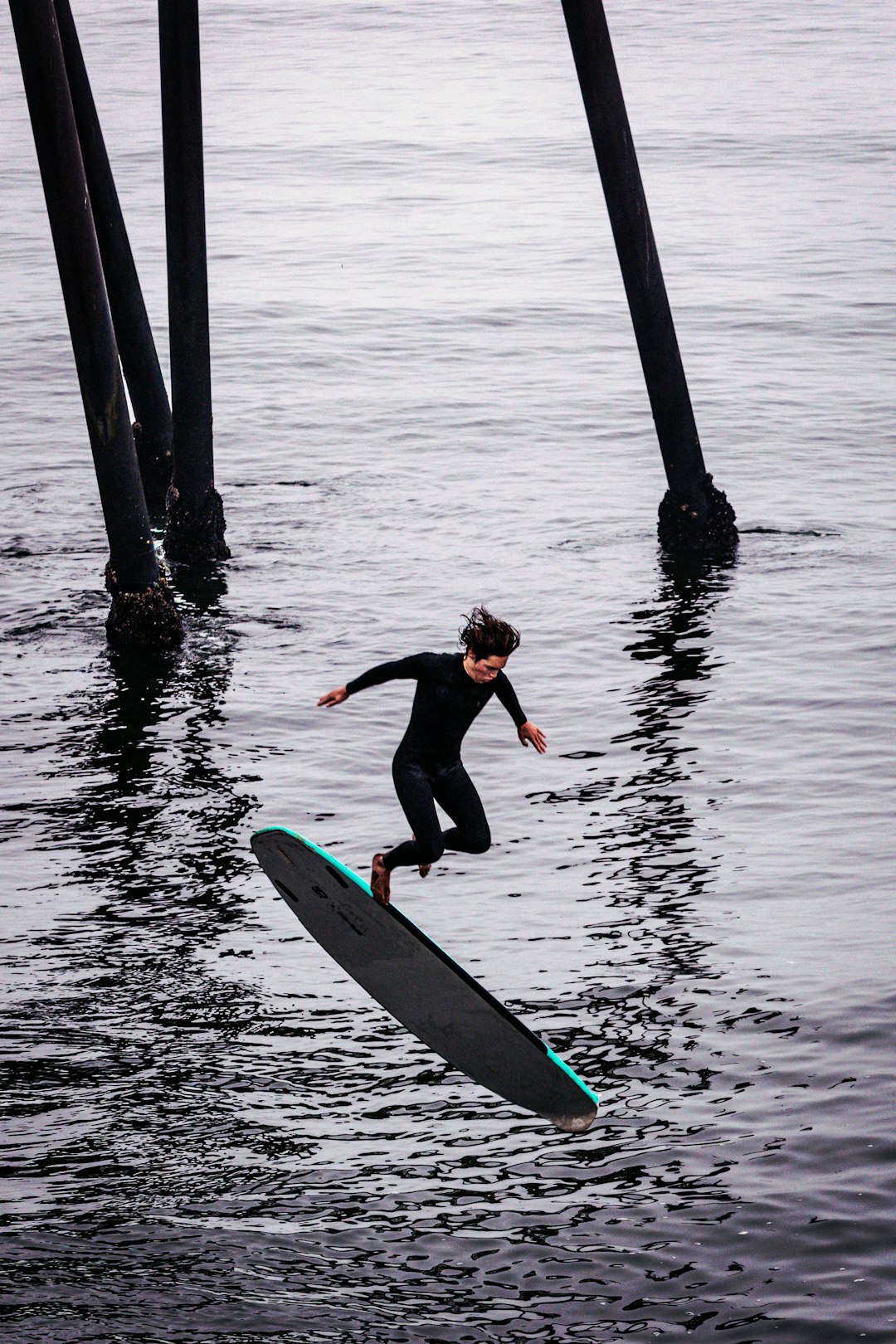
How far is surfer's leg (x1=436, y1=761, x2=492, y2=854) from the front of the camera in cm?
1034

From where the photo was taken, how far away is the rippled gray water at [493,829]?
921cm

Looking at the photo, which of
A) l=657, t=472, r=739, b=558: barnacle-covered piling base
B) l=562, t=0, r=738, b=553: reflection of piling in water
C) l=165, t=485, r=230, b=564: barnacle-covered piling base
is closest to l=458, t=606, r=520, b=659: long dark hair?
l=562, t=0, r=738, b=553: reflection of piling in water

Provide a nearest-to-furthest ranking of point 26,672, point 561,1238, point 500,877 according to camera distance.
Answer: point 561,1238, point 500,877, point 26,672

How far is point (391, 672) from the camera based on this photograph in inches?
389

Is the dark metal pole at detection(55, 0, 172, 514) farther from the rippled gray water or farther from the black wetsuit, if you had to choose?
the black wetsuit

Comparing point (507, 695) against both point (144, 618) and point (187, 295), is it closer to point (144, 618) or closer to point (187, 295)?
point (144, 618)

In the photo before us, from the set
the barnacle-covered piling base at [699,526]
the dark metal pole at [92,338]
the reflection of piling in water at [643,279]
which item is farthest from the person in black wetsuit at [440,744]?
the barnacle-covered piling base at [699,526]

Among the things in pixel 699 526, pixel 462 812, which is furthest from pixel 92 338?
pixel 462 812

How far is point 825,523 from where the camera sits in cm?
2105

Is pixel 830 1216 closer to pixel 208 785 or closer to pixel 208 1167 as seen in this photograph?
pixel 208 1167

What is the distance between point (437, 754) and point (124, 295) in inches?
488

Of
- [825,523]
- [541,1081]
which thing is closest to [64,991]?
[541,1081]

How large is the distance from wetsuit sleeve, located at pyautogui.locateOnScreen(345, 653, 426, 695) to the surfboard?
90cm

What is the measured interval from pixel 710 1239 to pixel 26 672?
1001 cm
